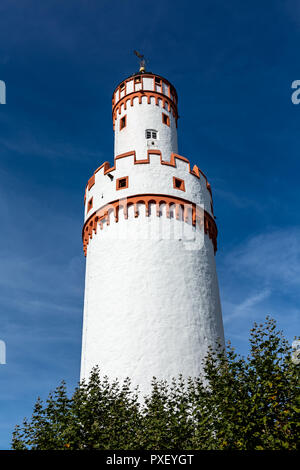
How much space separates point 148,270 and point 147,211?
340 cm

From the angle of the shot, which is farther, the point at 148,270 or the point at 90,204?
the point at 90,204

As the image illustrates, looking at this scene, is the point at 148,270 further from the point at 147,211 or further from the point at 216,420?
the point at 216,420

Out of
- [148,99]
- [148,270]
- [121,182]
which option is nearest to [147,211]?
[121,182]

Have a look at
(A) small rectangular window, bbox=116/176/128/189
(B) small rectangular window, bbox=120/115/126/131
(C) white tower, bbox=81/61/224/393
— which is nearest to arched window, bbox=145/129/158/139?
(C) white tower, bbox=81/61/224/393

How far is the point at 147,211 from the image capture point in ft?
78.9

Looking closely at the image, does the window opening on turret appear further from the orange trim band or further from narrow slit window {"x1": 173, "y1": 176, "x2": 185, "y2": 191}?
narrow slit window {"x1": 173, "y1": 176, "x2": 185, "y2": 191}

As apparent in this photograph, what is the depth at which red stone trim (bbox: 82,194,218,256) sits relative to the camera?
24.3m

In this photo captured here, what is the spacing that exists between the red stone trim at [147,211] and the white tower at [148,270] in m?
0.06

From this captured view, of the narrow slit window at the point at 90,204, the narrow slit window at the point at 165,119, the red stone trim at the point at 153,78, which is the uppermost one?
the red stone trim at the point at 153,78

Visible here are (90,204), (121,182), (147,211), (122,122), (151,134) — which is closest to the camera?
(147,211)

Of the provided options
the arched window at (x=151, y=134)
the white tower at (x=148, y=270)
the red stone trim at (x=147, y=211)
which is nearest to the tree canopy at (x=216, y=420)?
the white tower at (x=148, y=270)

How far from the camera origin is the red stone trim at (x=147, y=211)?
2433cm

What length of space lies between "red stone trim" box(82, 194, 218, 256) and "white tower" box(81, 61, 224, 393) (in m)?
0.06

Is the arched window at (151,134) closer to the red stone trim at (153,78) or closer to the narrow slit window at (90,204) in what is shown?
the red stone trim at (153,78)
